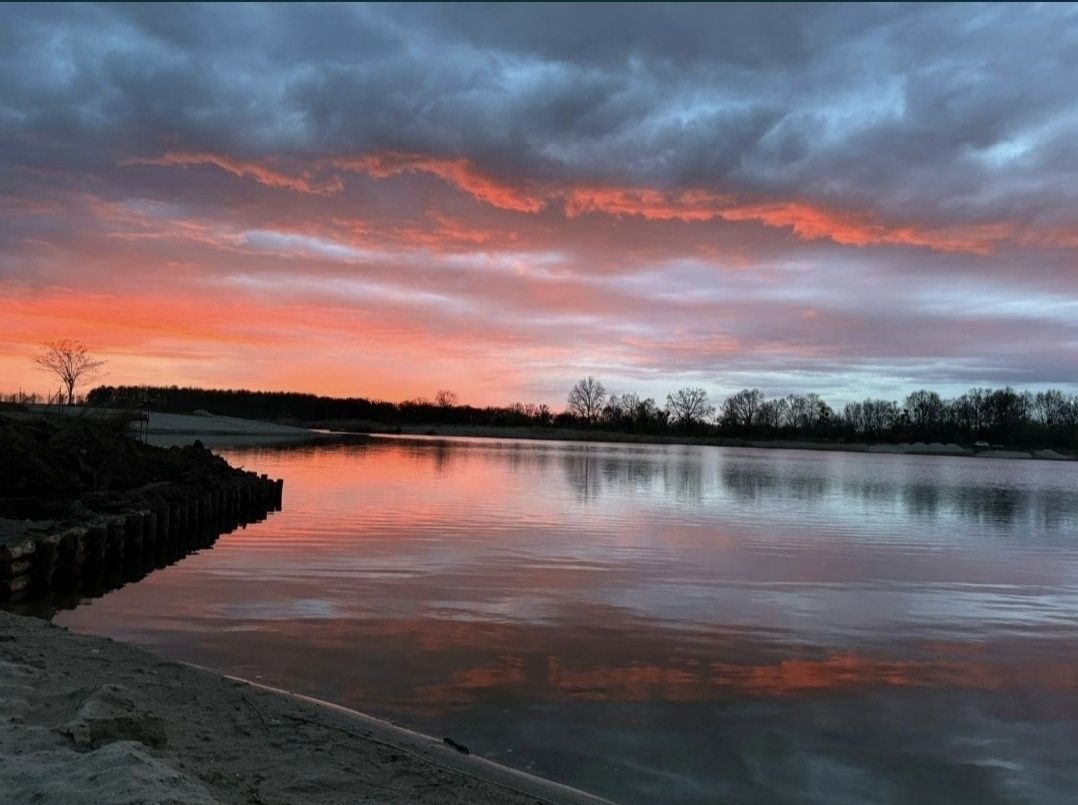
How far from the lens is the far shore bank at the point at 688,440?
13500 centimetres

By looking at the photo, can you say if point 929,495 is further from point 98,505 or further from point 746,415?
point 746,415

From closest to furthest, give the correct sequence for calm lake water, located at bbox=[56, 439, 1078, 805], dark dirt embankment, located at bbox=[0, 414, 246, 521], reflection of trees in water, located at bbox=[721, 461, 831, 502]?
calm lake water, located at bbox=[56, 439, 1078, 805] → dark dirt embankment, located at bbox=[0, 414, 246, 521] → reflection of trees in water, located at bbox=[721, 461, 831, 502]

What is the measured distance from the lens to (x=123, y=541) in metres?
16.0

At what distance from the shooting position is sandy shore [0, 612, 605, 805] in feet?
16.0

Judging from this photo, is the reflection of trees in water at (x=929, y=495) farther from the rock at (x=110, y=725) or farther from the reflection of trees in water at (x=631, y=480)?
the rock at (x=110, y=725)

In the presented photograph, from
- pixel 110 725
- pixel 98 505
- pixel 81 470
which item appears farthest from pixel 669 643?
pixel 81 470

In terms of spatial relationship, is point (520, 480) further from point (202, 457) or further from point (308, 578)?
point (308, 578)

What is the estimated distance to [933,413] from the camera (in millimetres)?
157000

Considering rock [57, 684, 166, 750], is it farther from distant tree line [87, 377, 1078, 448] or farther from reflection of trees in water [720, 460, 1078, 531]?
distant tree line [87, 377, 1078, 448]

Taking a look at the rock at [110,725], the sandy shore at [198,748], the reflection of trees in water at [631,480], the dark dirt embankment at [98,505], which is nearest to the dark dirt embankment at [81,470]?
the dark dirt embankment at [98,505]

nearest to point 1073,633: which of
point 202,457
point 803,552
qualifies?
point 803,552

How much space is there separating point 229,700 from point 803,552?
15925 millimetres

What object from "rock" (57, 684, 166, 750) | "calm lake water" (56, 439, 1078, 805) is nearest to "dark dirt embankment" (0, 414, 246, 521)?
"calm lake water" (56, 439, 1078, 805)

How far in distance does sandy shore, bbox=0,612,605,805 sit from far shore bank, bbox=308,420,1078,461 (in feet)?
434
